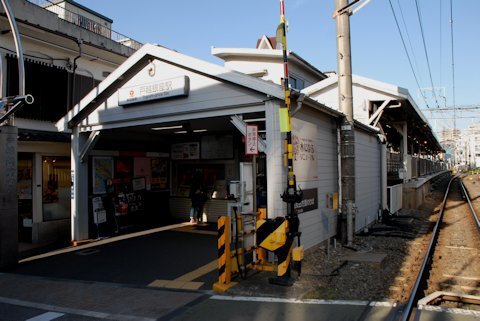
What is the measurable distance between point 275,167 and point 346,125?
3424 millimetres

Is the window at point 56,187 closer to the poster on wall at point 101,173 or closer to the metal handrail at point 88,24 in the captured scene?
the poster on wall at point 101,173

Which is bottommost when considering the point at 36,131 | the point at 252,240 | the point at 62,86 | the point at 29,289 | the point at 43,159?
the point at 29,289

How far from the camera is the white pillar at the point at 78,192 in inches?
426

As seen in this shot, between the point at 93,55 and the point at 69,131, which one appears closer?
the point at 69,131

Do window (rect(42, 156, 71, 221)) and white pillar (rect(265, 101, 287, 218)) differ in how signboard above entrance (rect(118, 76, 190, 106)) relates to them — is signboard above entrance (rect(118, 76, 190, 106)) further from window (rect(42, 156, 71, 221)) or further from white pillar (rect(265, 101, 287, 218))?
window (rect(42, 156, 71, 221))

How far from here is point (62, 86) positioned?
12.5m

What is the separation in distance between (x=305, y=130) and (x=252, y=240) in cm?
259

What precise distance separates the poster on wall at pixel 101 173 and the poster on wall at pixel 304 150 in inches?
262

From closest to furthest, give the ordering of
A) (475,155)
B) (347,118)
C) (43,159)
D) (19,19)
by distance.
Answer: (347,118)
(19,19)
(43,159)
(475,155)

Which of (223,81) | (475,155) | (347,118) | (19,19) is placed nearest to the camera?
(223,81)

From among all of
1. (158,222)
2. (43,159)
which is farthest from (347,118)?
(43,159)

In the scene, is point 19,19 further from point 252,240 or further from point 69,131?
point 252,240

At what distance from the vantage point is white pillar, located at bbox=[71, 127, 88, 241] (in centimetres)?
1083

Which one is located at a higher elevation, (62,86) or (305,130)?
(62,86)
